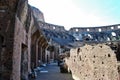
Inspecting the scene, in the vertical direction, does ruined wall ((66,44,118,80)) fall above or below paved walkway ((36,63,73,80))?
above

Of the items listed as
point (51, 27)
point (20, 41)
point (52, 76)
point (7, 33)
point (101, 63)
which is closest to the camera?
point (7, 33)

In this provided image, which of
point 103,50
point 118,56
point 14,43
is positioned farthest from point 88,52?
point 14,43

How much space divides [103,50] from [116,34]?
42.8 metres

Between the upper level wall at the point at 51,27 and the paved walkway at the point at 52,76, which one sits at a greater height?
the upper level wall at the point at 51,27

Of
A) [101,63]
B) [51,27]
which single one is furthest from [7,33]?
[51,27]

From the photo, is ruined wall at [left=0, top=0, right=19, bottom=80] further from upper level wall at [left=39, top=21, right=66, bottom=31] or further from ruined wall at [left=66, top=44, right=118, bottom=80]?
upper level wall at [left=39, top=21, right=66, bottom=31]

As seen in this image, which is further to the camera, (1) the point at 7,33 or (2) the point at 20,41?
(2) the point at 20,41

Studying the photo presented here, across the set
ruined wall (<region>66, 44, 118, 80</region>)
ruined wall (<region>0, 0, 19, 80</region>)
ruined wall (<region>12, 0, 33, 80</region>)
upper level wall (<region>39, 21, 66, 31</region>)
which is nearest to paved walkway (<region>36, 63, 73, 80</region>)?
ruined wall (<region>12, 0, 33, 80</region>)

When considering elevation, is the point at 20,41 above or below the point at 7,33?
below

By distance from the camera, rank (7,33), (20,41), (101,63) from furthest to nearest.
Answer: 1. (20,41)
2. (101,63)
3. (7,33)

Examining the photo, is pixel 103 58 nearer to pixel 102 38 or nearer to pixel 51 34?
pixel 51 34

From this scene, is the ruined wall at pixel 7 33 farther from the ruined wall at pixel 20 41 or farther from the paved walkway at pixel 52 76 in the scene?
the paved walkway at pixel 52 76

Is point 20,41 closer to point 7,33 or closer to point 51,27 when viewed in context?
point 7,33

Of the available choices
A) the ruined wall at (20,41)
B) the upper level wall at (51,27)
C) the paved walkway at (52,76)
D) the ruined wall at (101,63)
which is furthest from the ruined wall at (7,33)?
the upper level wall at (51,27)
